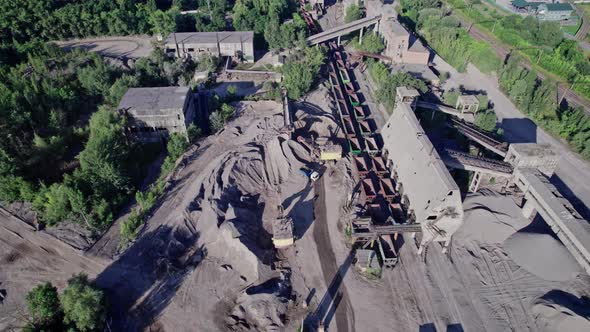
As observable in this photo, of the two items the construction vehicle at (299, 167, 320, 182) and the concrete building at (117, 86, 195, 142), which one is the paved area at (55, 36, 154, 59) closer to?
the concrete building at (117, 86, 195, 142)

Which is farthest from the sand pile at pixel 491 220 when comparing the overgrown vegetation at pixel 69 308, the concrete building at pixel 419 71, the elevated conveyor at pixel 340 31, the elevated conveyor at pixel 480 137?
the elevated conveyor at pixel 340 31

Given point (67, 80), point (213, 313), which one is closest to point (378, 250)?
point (213, 313)

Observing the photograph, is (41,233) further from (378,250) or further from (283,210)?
(378,250)

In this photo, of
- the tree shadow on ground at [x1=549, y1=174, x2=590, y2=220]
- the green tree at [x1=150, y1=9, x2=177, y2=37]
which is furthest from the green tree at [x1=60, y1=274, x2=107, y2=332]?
the green tree at [x1=150, y1=9, x2=177, y2=37]

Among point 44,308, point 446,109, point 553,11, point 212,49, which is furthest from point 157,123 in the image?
point 553,11


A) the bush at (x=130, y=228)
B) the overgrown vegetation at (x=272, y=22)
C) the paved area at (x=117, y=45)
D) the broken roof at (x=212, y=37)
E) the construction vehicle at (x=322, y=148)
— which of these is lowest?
the bush at (x=130, y=228)

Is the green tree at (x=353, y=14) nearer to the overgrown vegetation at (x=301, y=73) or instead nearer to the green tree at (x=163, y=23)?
the overgrown vegetation at (x=301, y=73)
